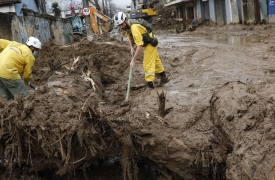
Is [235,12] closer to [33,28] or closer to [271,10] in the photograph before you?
[271,10]

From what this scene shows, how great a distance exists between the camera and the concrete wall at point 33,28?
11578mm

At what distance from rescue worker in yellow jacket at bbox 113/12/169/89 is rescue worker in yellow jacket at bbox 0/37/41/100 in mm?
1677

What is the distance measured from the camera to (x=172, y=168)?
407cm

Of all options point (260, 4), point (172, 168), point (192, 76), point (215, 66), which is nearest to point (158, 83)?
point (192, 76)

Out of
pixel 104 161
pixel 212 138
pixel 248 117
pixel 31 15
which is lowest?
pixel 104 161

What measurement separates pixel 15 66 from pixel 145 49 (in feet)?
8.53

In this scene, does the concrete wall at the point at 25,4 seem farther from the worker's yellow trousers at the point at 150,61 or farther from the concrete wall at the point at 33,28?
the worker's yellow trousers at the point at 150,61

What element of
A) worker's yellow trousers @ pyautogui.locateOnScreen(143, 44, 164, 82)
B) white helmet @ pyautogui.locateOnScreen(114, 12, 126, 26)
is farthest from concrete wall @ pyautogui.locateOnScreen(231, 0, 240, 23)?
white helmet @ pyautogui.locateOnScreen(114, 12, 126, 26)

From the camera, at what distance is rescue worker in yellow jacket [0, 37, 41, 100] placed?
573 centimetres

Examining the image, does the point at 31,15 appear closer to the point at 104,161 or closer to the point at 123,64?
the point at 123,64

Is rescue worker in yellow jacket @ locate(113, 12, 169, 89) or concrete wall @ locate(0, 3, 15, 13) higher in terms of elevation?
concrete wall @ locate(0, 3, 15, 13)

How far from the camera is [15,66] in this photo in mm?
5836

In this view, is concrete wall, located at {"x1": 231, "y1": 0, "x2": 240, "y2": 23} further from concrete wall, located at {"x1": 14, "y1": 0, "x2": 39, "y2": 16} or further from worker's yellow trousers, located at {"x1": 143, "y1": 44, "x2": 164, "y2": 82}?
worker's yellow trousers, located at {"x1": 143, "y1": 44, "x2": 164, "y2": 82}

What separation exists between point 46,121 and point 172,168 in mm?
1560
